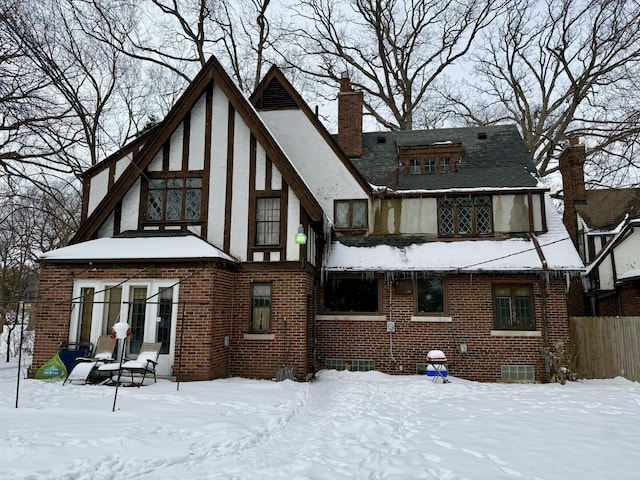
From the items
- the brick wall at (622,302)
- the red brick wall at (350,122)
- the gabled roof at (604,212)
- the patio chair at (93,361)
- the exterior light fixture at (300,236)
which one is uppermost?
the red brick wall at (350,122)

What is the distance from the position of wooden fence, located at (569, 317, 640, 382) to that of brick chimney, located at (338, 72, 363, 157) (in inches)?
372

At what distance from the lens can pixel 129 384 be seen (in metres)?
9.38

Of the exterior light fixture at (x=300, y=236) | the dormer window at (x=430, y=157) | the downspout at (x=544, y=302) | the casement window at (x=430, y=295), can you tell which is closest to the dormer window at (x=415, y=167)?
the dormer window at (x=430, y=157)

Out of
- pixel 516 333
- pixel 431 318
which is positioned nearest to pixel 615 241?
pixel 516 333

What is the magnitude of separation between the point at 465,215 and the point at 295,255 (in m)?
6.19

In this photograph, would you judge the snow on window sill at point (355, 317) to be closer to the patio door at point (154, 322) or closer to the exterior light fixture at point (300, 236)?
the exterior light fixture at point (300, 236)

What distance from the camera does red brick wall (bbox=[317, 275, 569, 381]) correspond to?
12641mm

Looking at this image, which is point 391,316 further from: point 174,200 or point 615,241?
point 615,241

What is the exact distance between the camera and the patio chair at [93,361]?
9.20 m

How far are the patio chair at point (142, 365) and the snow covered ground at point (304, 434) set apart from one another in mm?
434

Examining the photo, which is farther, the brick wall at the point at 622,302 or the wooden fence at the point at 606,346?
the brick wall at the point at 622,302

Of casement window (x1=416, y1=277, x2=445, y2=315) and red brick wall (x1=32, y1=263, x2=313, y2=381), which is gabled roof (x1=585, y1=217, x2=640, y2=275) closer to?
casement window (x1=416, y1=277, x2=445, y2=315)

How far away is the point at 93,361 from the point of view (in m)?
9.73

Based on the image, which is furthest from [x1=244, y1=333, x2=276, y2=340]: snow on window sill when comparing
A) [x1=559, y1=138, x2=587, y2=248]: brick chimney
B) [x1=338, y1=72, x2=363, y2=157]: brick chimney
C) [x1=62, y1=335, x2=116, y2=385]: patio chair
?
[x1=559, y1=138, x2=587, y2=248]: brick chimney
